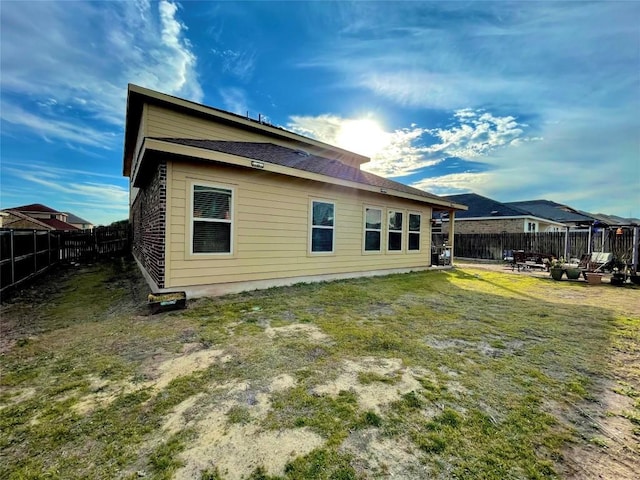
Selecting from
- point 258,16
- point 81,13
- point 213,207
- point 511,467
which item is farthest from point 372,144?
point 511,467

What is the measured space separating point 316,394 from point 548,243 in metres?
18.5

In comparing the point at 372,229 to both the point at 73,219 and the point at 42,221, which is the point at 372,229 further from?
the point at 73,219

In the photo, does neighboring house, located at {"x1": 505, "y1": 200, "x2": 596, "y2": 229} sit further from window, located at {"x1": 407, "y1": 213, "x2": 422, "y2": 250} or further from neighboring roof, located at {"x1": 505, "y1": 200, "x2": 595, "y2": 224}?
window, located at {"x1": 407, "y1": 213, "x2": 422, "y2": 250}

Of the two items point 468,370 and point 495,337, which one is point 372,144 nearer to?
point 495,337

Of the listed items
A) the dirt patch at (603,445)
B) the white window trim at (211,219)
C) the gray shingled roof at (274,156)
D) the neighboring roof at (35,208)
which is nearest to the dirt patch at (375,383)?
the dirt patch at (603,445)

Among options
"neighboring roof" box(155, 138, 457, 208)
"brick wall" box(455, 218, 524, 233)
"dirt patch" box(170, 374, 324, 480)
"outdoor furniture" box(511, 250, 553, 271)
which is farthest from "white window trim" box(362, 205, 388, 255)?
"brick wall" box(455, 218, 524, 233)

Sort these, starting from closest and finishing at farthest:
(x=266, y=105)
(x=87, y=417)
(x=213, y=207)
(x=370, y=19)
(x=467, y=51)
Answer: (x=87, y=417) < (x=213, y=207) < (x=370, y=19) < (x=467, y=51) < (x=266, y=105)

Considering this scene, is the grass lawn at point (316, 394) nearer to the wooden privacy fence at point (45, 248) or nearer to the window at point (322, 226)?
the wooden privacy fence at point (45, 248)

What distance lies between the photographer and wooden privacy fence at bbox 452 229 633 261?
1278 centimetres

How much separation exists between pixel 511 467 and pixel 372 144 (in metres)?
12.8

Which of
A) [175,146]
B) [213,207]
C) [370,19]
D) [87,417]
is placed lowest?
[87,417]

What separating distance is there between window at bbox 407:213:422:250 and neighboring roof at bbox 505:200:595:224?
16.6 meters

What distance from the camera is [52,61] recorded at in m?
8.45

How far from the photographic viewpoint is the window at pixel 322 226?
7.82m
